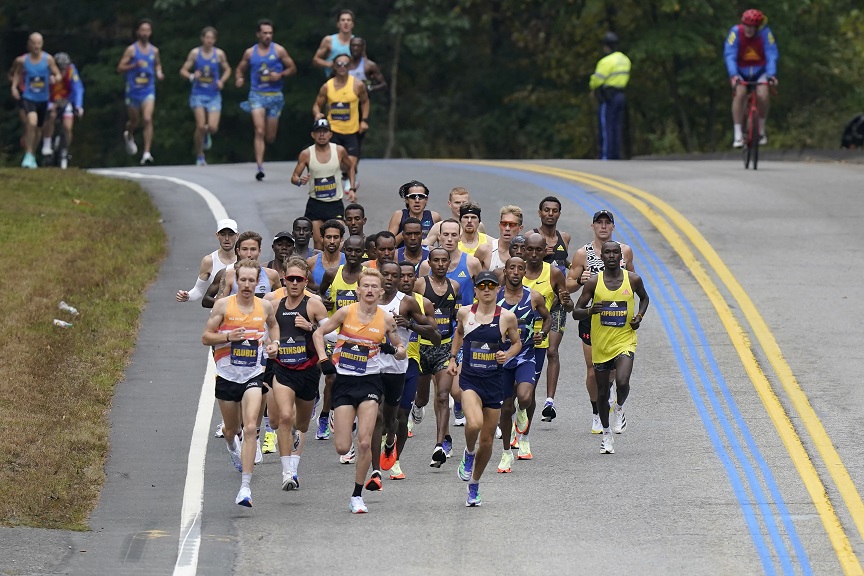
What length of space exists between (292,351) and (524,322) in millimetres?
1903

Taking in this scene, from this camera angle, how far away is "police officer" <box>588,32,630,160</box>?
33.8 metres

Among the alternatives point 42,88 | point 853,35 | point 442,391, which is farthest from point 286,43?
point 442,391

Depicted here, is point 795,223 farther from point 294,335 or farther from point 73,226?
point 294,335

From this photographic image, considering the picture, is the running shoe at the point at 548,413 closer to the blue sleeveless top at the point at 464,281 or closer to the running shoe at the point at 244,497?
the blue sleeveless top at the point at 464,281

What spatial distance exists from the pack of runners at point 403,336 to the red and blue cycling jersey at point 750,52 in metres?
11.4

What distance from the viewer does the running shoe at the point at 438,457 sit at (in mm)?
14844

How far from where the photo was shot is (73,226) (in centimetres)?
2422

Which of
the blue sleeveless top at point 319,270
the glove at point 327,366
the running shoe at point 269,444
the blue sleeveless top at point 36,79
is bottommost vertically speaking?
the running shoe at point 269,444

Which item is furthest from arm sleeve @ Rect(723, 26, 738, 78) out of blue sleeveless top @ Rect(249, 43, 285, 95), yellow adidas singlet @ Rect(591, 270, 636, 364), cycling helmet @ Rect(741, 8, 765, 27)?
yellow adidas singlet @ Rect(591, 270, 636, 364)

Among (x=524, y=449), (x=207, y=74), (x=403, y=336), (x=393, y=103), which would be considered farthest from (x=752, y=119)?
(x=393, y=103)

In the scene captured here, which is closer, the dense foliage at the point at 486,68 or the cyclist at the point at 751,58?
the cyclist at the point at 751,58

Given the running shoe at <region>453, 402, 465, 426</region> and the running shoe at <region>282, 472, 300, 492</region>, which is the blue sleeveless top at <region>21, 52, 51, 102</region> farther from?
the running shoe at <region>282, 472, 300, 492</region>

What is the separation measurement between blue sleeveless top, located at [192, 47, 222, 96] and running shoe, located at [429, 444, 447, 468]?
1561cm

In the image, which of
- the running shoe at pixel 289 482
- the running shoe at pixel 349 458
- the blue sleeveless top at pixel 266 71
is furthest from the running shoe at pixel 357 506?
the blue sleeveless top at pixel 266 71
